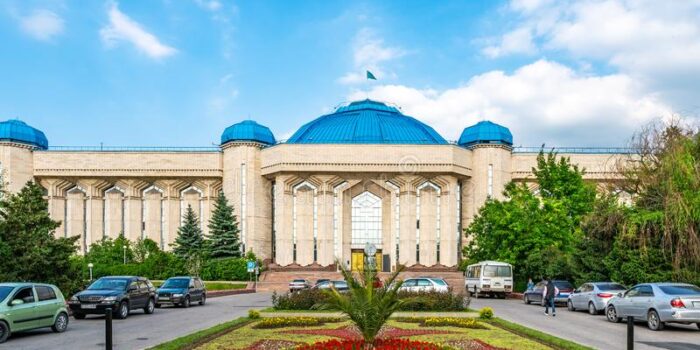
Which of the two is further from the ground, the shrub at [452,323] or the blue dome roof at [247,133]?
the blue dome roof at [247,133]

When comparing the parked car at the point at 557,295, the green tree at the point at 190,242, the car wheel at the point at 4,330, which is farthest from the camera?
the green tree at the point at 190,242

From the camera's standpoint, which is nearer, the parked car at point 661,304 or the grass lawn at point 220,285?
the parked car at point 661,304

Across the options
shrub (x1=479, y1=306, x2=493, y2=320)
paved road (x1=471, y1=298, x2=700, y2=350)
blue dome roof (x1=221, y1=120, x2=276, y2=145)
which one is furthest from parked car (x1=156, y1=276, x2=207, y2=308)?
blue dome roof (x1=221, y1=120, x2=276, y2=145)

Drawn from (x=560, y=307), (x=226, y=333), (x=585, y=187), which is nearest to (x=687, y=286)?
(x=560, y=307)

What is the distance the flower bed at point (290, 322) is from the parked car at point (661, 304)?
8908 millimetres

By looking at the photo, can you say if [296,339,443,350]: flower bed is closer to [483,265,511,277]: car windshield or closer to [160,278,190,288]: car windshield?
[160,278,190,288]: car windshield

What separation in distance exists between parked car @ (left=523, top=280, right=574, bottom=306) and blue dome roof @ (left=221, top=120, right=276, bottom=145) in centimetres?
3944

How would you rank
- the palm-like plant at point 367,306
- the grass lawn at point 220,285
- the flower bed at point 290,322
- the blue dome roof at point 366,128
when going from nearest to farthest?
1. the palm-like plant at point 367,306
2. the flower bed at point 290,322
3. the grass lawn at point 220,285
4. the blue dome roof at point 366,128

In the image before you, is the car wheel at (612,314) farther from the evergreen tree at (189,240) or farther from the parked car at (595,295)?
the evergreen tree at (189,240)

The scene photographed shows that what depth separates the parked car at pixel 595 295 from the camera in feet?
79.2

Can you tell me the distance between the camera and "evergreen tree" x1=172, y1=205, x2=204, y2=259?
192ft

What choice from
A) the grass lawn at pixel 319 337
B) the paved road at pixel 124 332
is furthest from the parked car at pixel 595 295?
the paved road at pixel 124 332

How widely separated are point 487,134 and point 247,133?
23.9m

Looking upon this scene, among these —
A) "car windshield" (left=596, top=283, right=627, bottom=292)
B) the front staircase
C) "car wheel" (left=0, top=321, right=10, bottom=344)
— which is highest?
"car wheel" (left=0, top=321, right=10, bottom=344)
